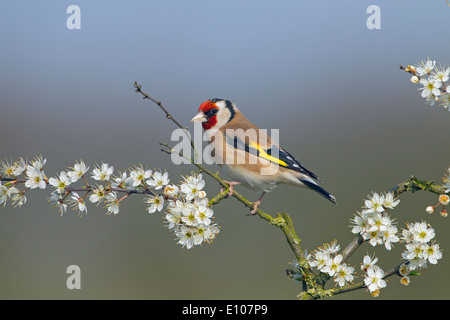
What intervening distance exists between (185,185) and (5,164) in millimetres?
1012

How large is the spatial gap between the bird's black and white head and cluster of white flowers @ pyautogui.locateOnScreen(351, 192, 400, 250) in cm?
189

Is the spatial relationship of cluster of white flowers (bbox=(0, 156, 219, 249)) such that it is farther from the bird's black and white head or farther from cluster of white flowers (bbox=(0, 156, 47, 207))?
the bird's black and white head

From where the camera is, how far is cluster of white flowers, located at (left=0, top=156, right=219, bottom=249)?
2.47m

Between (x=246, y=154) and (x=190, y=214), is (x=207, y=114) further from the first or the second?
(x=190, y=214)

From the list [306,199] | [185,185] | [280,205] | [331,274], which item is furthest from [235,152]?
[306,199]

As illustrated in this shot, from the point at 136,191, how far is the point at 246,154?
1554 millimetres

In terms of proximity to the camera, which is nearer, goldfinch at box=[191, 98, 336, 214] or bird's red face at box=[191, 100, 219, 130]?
goldfinch at box=[191, 98, 336, 214]

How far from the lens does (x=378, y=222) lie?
7.78 feet

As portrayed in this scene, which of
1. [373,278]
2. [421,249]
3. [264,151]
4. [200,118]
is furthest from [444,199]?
[200,118]

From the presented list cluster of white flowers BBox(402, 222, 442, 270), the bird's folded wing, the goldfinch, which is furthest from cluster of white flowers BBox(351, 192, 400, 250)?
the bird's folded wing

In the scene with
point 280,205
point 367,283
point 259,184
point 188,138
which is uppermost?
point 280,205

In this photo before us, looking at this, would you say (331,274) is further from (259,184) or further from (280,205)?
(280,205)

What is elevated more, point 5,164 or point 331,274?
point 5,164

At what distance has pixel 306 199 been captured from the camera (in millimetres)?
8312
